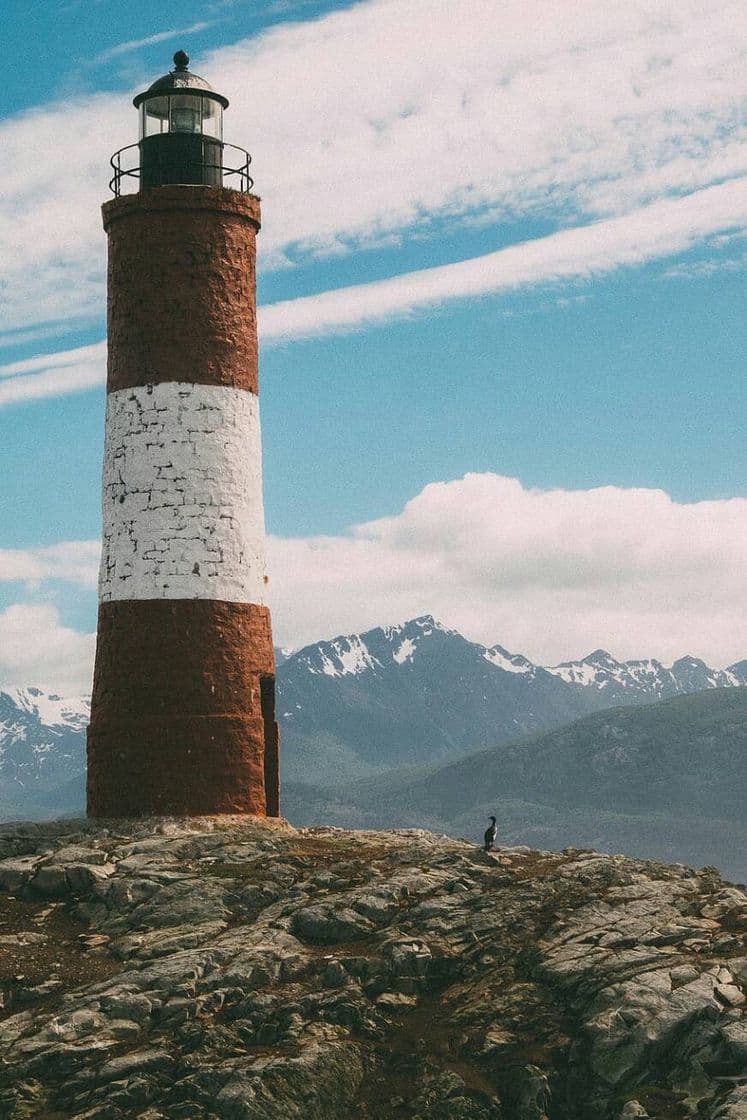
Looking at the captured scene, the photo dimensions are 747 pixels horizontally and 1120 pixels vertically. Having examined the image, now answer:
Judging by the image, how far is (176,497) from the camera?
128 ft

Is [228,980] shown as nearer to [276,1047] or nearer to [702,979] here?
[276,1047]

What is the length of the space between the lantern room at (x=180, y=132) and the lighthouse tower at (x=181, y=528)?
48 cm

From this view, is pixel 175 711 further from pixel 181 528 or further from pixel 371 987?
pixel 371 987

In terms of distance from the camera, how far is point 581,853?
118 feet

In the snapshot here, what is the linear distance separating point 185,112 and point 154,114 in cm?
88

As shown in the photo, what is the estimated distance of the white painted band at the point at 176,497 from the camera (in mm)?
39031

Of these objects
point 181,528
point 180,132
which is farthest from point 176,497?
point 180,132

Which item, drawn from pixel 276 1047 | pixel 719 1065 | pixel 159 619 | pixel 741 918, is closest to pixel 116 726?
pixel 159 619

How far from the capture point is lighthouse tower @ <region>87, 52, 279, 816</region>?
128ft

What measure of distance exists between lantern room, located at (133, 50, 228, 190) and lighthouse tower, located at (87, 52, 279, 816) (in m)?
0.48

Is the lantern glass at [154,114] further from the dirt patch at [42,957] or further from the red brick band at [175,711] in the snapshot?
the dirt patch at [42,957]

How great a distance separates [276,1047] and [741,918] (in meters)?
9.48

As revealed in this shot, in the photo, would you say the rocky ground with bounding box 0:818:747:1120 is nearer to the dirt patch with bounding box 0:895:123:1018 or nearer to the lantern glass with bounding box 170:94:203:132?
the dirt patch with bounding box 0:895:123:1018

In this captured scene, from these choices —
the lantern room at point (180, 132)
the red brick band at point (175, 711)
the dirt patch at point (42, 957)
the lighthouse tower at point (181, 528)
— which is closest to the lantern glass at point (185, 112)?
the lantern room at point (180, 132)
